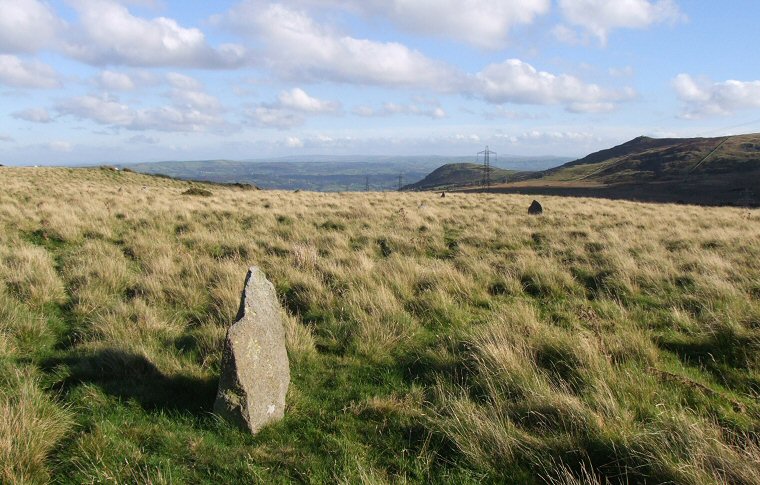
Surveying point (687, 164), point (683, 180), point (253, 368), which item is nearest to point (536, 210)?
point (253, 368)

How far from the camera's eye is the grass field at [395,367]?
3.22m

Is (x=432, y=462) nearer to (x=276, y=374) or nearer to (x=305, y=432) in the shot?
(x=305, y=432)

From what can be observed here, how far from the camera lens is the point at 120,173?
145ft

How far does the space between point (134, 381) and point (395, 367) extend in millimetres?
2730

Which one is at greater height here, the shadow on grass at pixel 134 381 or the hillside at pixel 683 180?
the hillside at pixel 683 180

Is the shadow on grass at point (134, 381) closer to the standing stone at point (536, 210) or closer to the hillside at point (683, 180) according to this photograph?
the standing stone at point (536, 210)

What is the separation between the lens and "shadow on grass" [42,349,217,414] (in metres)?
4.09

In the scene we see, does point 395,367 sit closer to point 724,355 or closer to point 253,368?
point 253,368

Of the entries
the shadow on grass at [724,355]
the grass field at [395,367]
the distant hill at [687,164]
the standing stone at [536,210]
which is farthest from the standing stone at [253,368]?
the distant hill at [687,164]

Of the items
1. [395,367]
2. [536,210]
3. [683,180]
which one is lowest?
[395,367]

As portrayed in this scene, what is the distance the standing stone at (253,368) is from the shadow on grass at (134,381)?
433mm

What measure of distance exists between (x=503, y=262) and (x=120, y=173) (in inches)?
1817

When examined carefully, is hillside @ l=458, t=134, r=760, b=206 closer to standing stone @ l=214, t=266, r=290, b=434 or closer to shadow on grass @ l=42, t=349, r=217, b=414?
standing stone @ l=214, t=266, r=290, b=434

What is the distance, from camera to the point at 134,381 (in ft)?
14.3
